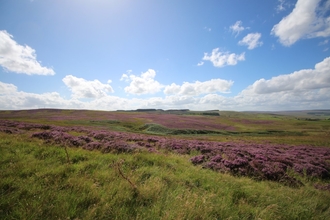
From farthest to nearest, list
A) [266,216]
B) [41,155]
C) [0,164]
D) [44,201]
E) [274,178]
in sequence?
1. [274,178]
2. [41,155]
3. [0,164]
4. [266,216]
5. [44,201]

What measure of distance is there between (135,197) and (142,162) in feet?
10.2

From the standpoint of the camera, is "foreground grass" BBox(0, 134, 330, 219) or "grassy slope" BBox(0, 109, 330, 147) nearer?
"foreground grass" BBox(0, 134, 330, 219)

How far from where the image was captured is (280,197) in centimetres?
548

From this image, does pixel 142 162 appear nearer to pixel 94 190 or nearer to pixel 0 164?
pixel 94 190

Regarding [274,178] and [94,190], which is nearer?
[94,190]

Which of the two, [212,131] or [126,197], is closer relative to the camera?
[126,197]

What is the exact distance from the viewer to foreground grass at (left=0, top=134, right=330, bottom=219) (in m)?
3.73

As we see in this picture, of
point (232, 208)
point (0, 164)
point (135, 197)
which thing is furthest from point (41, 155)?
point (232, 208)

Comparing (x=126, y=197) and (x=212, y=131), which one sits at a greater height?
(x=126, y=197)

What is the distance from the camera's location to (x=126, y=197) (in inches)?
171

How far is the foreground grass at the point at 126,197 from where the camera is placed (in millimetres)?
3734

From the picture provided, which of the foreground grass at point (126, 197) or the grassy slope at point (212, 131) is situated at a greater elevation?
the foreground grass at point (126, 197)

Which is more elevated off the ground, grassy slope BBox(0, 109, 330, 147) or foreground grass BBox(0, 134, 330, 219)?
foreground grass BBox(0, 134, 330, 219)

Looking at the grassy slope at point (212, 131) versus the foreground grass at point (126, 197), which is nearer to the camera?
the foreground grass at point (126, 197)
